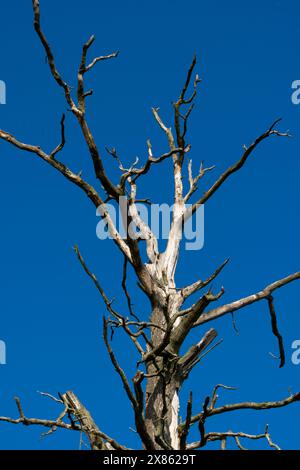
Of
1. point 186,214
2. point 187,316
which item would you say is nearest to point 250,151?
point 186,214

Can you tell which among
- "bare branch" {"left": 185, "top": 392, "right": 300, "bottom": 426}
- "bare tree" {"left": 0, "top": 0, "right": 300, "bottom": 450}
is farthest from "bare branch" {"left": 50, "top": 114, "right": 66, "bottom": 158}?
"bare branch" {"left": 185, "top": 392, "right": 300, "bottom": 426}

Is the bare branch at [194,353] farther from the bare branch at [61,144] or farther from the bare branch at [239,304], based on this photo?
the bare branch at [61,144]

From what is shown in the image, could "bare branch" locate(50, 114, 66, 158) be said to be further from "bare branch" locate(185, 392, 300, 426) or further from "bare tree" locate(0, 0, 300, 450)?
"bare branch" locate(185, 392, 300, 426)

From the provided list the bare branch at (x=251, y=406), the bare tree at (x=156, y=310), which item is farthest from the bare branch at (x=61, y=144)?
the bare branch at (x=251, y=406)

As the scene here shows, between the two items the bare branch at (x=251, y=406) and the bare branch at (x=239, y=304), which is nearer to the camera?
the bare branch at (x=251, y=406)

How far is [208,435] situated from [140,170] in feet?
9.12

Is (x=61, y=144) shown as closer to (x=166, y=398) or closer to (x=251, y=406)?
(x=166, y=398)

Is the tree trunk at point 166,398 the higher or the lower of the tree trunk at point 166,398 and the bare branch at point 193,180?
the lower

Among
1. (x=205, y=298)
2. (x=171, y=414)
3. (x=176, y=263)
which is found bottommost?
(x=171, y=414)

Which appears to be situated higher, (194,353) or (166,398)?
(194,353)

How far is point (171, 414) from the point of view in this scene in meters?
6.35

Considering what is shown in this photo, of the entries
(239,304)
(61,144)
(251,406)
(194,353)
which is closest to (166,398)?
(194,353)
